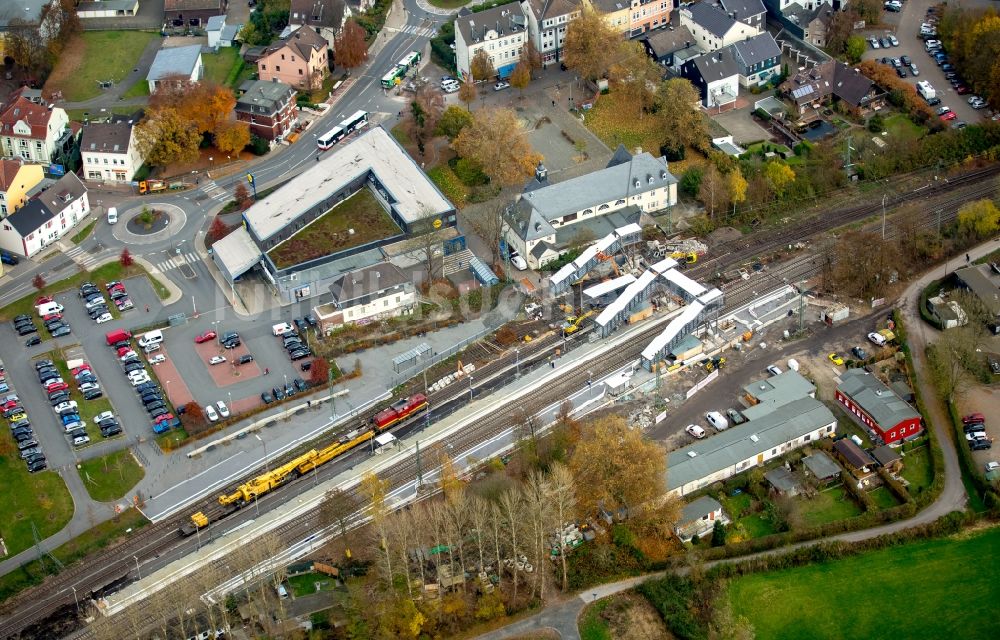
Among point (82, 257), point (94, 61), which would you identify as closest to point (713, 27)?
point (94, 61)

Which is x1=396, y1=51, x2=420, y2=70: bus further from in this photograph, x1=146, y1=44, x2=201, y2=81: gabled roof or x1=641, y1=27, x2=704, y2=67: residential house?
x1=641, y1=27, x2=704, y2=67: residential house

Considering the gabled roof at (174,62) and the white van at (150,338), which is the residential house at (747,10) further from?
the white van at (150,338)

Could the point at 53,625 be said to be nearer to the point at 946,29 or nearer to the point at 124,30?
the point at 124,30

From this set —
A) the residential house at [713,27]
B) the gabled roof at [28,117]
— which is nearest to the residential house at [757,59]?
the residential house at [713,27]

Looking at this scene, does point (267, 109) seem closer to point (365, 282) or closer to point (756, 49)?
point (365, 282)


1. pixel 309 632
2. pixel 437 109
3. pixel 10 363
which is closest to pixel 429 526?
pixel 309 632

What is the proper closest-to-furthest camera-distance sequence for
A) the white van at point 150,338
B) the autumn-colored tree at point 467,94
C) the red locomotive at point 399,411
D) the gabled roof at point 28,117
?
the red locomotive at point 399,411 → the white van at point 150,338 → the gabled roof at point 28,117 → the autumn-colored tree at point 467,94
